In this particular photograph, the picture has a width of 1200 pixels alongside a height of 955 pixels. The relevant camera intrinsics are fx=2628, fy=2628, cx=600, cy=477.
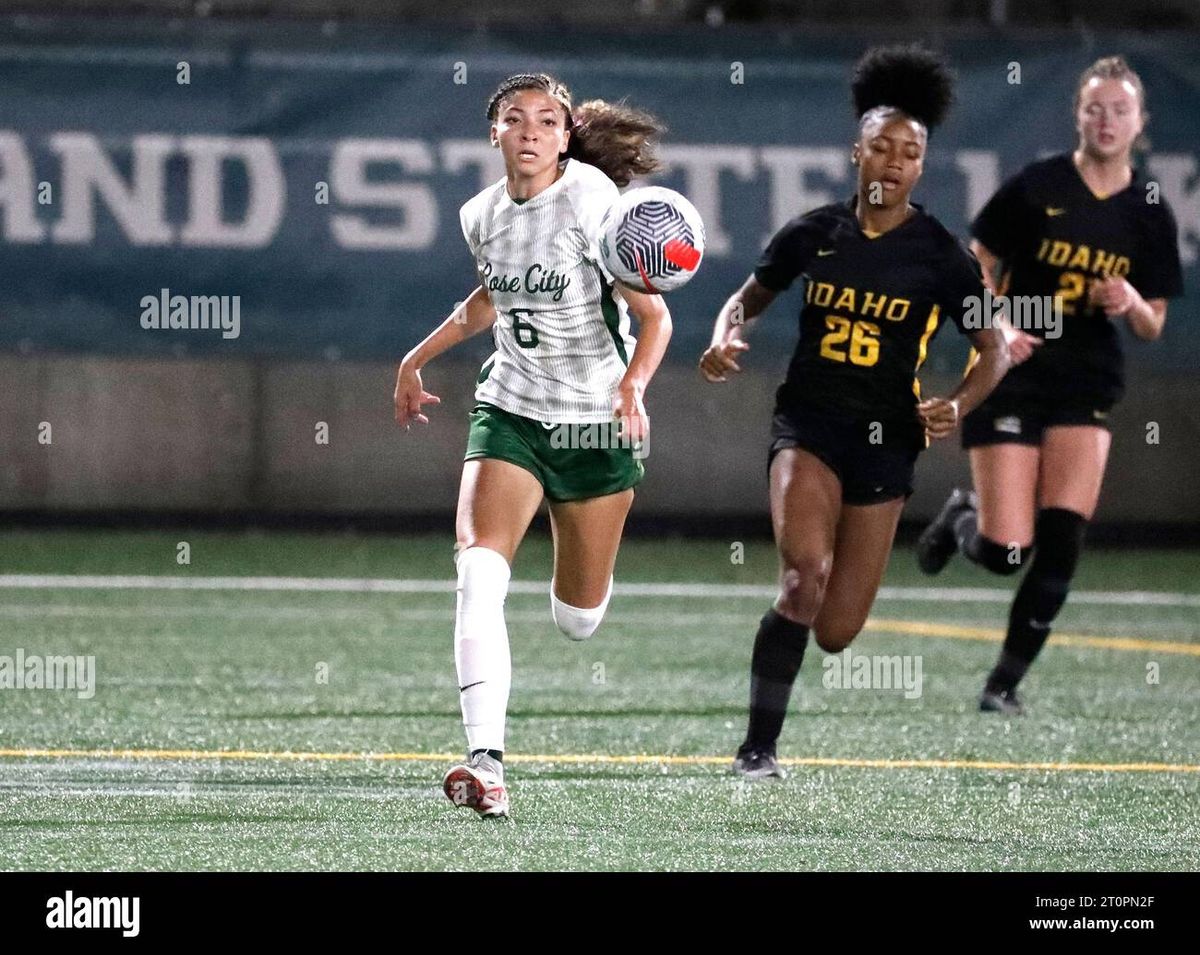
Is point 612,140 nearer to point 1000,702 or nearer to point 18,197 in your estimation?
point 1000,702

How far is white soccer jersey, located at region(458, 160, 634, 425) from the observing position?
7.19 meters

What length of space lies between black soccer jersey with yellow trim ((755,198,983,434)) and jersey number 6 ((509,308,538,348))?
1125 millimetres

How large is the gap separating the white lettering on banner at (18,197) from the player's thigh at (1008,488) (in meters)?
7.67

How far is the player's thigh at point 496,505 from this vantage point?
706 cm

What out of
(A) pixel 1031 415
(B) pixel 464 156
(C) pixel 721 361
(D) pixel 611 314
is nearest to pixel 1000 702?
(A) pixel 1031 415

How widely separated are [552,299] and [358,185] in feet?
28.8

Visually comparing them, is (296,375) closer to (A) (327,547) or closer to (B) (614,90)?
(A) (327,547)

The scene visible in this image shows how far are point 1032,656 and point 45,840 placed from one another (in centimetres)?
424

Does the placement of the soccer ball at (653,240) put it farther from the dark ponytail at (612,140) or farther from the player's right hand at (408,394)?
the player's right hand at (408,394)

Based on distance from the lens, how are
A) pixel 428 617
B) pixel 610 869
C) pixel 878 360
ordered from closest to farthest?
pixel 610 869, pixel 878 360, pixel 428 617

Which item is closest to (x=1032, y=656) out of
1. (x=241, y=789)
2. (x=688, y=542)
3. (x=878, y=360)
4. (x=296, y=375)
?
(x=878, y=360)

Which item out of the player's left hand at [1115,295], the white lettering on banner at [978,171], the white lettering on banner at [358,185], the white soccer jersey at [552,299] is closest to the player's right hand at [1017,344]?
the player's left hand at [1115,295]

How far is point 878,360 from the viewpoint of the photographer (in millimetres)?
8008

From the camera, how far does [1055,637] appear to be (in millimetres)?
12086
